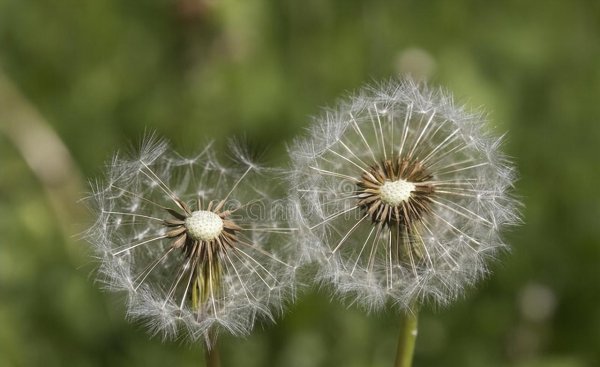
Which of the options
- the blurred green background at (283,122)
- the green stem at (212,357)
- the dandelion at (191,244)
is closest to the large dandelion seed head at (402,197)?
the dandelion at (191,244)

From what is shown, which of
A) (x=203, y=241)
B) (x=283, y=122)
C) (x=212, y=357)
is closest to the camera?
(x=212, y=357)

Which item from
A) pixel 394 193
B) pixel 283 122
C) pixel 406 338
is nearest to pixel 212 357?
Result: pixel 406 338

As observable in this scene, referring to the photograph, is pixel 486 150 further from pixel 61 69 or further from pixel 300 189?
pixel 61 69

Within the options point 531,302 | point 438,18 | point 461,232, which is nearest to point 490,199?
point 461,232

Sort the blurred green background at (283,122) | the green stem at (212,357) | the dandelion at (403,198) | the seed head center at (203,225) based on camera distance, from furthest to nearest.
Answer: the blurred green background at (283,122) → the dandelion at (403,198) → the seed head center at (203,225) → the green stem at (212,357)

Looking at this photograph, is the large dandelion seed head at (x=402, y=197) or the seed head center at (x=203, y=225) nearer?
the seed head center at (x=203, y=225)

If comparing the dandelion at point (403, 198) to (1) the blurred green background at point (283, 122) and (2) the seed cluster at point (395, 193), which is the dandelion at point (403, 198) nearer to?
(2) the seed cluster at point (395, 193)

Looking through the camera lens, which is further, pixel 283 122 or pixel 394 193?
pixel 283 122

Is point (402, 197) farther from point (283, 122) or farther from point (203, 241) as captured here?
point (283, 122)

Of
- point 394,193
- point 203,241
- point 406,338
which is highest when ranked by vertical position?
point 394,193
